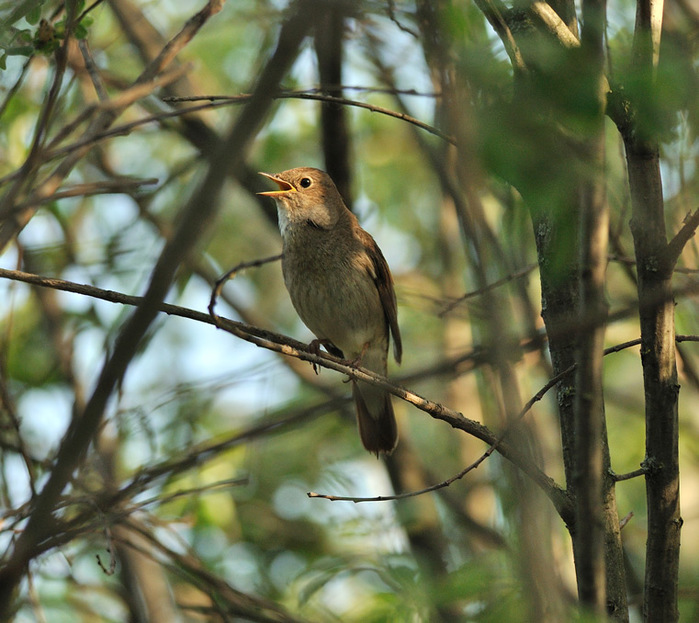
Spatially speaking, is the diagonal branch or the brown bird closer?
the diagonal branch

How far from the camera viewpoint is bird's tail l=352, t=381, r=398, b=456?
20.2ft

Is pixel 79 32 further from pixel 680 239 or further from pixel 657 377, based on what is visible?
pixel 657 377

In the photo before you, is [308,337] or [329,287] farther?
[308,337]

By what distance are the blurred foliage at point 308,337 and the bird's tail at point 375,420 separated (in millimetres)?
234

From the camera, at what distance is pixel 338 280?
584 centimetres

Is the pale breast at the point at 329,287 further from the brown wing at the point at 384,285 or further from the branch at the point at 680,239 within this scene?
the branch at the point at 680,239

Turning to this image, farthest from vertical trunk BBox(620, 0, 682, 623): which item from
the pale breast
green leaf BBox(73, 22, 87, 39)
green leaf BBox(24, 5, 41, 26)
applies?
the pale breast

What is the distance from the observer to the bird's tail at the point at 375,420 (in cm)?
615

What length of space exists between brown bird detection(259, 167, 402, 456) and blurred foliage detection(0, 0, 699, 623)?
1.00ft

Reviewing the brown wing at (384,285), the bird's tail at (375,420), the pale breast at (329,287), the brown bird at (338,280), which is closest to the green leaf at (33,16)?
the brown bird at (338,280)

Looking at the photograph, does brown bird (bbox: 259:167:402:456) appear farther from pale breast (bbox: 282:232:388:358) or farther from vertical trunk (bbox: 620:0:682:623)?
vertical trunk (bbox: 620:0:682:623)

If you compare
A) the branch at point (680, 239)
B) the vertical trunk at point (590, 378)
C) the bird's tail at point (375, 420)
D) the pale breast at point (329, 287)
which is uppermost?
the pale breast at point (329, 287)

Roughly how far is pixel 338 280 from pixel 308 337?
2998 mm

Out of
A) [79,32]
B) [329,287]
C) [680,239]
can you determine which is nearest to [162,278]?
Result: [680,239]
